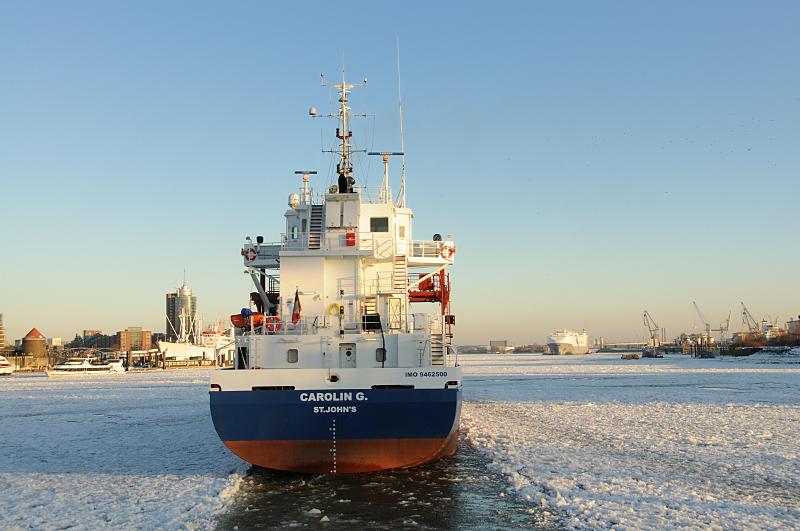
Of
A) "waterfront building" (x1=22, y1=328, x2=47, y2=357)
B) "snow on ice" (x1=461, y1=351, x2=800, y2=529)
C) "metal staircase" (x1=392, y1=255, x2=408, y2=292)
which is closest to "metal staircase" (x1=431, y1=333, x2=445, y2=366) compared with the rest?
"snow on ice" (x1=461, y1=351, x2=800, y2=529)

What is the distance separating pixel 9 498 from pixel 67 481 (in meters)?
1.73

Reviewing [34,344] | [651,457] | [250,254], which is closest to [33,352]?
[34,344]

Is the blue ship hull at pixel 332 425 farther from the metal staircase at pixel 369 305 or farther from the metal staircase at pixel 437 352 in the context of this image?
the metal staircase at pixel 369 305

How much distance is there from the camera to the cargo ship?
1420cm

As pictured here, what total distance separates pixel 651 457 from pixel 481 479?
4589 millimetres

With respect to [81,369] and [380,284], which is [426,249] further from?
[81,369]

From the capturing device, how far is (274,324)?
16.6 m

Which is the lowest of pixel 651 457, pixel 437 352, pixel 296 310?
pixel 651 457

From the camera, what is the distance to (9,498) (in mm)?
13188

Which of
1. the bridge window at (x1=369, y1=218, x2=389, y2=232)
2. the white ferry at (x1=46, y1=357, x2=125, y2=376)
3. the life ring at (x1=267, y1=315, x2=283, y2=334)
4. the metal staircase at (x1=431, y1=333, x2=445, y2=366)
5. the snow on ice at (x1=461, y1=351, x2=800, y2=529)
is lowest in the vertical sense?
the snow on ice at (x1=461, y1=351, x2=800, y2=529)

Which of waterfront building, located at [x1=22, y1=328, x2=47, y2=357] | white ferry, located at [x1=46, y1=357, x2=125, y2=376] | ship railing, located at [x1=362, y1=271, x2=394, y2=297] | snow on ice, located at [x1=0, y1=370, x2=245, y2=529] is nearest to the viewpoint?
snow on ice, located at [x1=0, y1=370, x2=245, y2=529]

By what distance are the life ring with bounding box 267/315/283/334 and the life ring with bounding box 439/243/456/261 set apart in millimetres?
5728

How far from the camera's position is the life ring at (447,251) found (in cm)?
2052

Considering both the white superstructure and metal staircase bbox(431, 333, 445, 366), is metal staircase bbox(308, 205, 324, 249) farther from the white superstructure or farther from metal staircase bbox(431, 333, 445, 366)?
metal staircase bbox(431, 333, 445, 366)
